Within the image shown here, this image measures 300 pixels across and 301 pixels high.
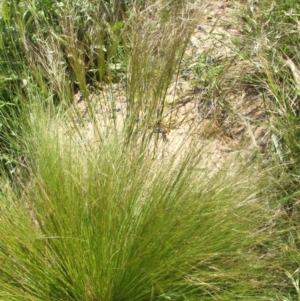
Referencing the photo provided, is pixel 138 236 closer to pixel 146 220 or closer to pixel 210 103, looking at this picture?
pixel 146 220

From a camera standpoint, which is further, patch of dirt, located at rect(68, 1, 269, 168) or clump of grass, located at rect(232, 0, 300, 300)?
patch of dirt, located at rect(68, 1, 269, 168)

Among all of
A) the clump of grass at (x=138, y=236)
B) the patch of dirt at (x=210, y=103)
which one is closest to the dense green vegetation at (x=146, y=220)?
the clump of grass at (x=138, y=236)

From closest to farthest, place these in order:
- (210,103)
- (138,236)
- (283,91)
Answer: (138,236) → (283,91) → (210,103)

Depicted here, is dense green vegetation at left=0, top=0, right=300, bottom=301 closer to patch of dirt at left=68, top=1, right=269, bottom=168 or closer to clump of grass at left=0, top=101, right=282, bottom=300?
clump of grass at left=0, top=101, right=282, bottom=300

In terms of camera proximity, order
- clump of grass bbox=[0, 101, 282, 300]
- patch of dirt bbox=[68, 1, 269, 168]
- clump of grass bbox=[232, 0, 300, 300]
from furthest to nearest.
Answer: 1. patch of dirt bbox=[68, 1, 269, 168]
2. clump of grass bbox=[232, 0, 300, 300]
3. clump of grass bbox=[0, 101, 282, 300]

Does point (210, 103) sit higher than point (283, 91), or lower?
lower

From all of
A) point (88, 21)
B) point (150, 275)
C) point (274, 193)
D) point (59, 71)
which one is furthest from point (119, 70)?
point (150, 275)

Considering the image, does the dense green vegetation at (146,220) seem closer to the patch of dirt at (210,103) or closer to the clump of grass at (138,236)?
the clump of grass at (138,236)

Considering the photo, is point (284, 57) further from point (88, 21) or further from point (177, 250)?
point (177, 250)

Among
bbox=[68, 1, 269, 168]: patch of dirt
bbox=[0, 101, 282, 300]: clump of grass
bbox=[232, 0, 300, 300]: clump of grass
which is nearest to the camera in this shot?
bbox=[0, 101, 282, 300]: clump of grass

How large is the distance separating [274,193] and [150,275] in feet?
1.89

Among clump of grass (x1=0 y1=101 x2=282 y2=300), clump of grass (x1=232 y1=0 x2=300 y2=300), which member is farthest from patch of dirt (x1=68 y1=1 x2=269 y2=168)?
clump of grass (x1=0 y1=101 x2=282 y2=300)

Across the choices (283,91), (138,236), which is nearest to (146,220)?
(138,236)

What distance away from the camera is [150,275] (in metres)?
2.01
